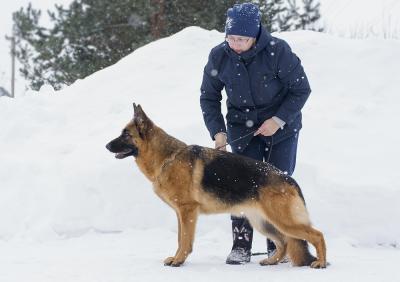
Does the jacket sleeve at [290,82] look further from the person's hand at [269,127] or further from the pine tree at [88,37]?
the pine tree at [88,37]

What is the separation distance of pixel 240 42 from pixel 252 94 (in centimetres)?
48

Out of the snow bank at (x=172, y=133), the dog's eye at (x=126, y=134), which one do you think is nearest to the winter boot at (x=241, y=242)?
the dog's eye at (x=126, y=134)

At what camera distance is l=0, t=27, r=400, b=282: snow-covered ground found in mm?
4773

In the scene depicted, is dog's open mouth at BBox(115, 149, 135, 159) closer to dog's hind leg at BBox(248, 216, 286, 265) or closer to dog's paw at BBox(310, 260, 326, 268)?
dog's hind leg at BBox(248, 216, 286, 265)

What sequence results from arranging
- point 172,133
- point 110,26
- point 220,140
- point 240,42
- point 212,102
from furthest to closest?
point 110,26 → point 172,133 → point 212,102 → point 220,140 → point 240,42

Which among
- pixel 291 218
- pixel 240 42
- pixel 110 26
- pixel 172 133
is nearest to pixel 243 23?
pixel 240 42

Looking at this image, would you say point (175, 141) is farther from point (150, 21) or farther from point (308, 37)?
point (150, 21)

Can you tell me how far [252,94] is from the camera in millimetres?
4832

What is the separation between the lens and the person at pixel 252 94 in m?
4.64

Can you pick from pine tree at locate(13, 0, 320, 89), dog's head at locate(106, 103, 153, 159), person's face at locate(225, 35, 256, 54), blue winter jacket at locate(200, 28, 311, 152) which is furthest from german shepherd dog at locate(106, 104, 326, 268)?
pine tree at locate(13, 0, 320, 89)

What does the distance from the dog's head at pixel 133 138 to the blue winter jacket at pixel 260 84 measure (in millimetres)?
694

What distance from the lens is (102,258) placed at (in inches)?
201

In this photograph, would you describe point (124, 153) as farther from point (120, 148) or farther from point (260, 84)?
point (260, 84)

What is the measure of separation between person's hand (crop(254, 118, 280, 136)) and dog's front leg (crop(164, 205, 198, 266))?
0.85m
